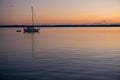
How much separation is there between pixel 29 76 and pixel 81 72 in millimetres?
3224

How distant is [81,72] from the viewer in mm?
15883

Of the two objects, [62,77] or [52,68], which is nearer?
[62,77]

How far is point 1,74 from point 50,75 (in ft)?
8.96

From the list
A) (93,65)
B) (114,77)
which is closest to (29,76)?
(114,77)

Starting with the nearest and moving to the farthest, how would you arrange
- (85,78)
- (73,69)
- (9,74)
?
1. (85,78)
2. (9,74)
3. (73,69)

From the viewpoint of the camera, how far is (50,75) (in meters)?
14.8

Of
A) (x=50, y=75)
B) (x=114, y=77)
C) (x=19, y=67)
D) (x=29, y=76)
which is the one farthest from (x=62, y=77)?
(x=19, y=67)

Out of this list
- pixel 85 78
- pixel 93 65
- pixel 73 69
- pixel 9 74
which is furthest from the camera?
pixel 93 65

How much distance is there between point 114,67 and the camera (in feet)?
58.4

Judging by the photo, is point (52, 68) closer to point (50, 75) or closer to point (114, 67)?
point (50, 75)

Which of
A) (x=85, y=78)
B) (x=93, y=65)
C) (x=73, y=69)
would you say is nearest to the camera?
(x=85, y=78)

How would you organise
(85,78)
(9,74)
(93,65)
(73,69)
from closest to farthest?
(85,78)
(9,74)
(73,69)
(93,65)

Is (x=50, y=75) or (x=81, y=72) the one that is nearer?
(x=50, y=75)

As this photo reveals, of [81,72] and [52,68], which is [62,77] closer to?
[81,72]
